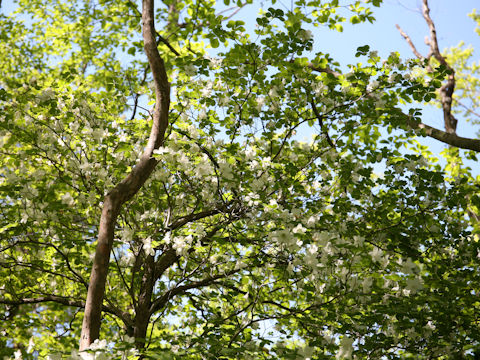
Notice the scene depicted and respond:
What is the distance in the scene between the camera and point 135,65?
7535 mm

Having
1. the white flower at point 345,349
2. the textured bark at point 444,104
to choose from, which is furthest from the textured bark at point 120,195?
the textured bark at point 444,104

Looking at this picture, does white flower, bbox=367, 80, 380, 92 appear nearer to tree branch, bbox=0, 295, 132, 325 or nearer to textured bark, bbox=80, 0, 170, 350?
textured bark, bbox=80, 0, 170, 350

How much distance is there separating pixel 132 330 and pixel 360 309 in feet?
7.61

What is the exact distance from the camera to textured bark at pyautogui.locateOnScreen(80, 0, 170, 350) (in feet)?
9.88

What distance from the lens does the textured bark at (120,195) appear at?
301cm

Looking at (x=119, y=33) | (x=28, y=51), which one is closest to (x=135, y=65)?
(x=119, y=33)

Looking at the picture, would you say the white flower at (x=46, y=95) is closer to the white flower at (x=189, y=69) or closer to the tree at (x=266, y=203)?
the tree at (x=266, y=203)

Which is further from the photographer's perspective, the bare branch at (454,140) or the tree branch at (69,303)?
the bare branch at (454,140)

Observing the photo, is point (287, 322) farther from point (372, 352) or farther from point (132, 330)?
point (132, 330)

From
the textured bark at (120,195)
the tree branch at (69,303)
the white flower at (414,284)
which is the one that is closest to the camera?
the textured bark at (120,195)

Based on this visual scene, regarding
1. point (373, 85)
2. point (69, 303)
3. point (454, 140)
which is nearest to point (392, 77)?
point (373, 85)

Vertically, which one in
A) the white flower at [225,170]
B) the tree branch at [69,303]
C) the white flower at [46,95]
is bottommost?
the tree branch at [69,303]

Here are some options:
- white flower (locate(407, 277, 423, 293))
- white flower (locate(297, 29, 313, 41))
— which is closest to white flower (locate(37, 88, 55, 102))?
white flower (locate(297, 29, 313, 41))

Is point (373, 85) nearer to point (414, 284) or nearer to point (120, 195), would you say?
point (414, 284)
